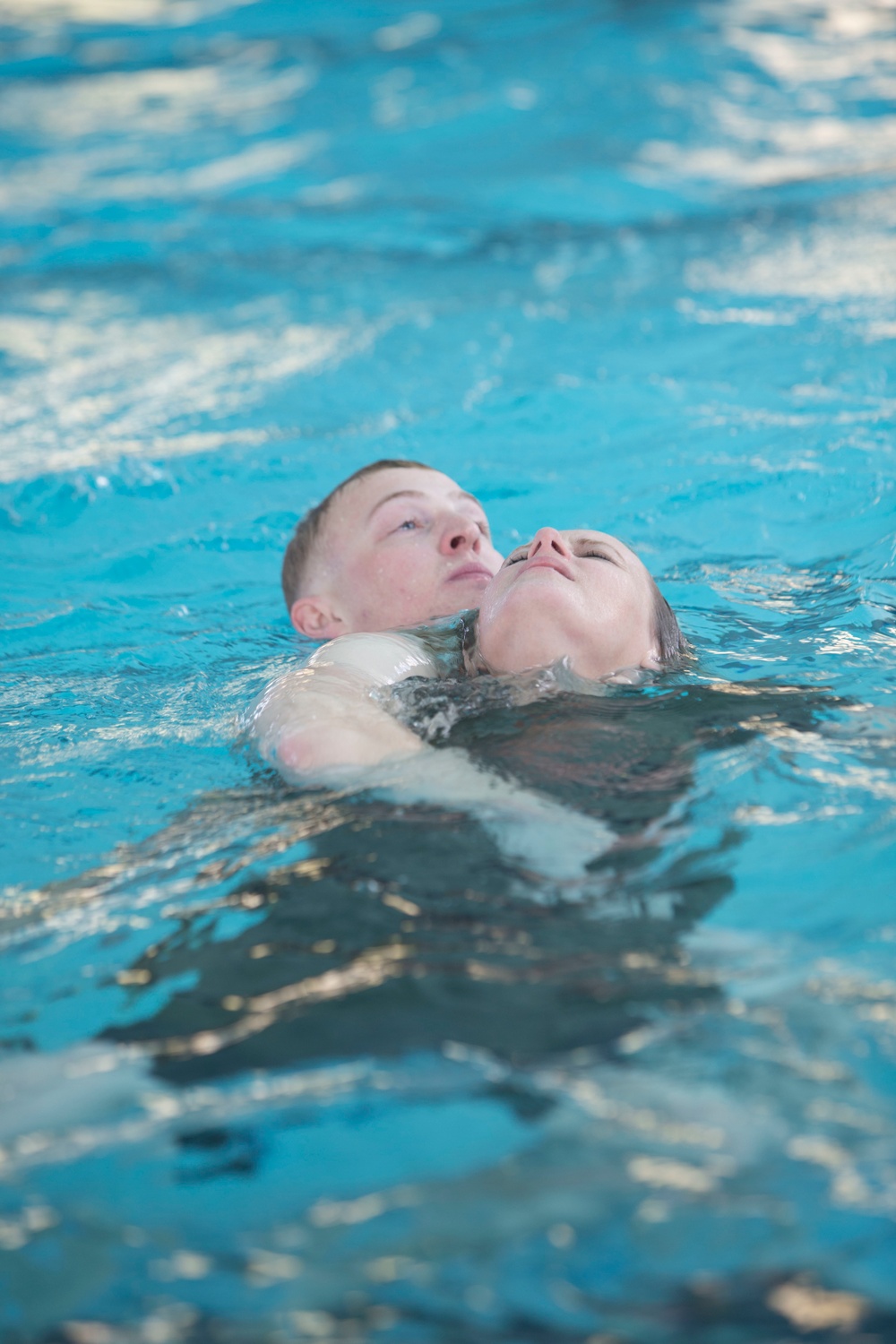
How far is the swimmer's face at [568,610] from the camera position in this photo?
267 cm

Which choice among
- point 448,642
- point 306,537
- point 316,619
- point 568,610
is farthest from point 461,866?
point 306,537

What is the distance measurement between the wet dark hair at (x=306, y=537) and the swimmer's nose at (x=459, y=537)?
327mm

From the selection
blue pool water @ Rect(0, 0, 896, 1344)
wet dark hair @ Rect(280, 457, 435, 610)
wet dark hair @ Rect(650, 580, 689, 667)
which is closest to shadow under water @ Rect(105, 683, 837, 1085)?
blue pool water @ Rect(0, 0, 896, 1344)

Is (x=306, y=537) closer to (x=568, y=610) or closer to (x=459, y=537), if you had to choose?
(x=459, y=537)

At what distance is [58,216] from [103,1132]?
930cm

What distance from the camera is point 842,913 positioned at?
200 cm

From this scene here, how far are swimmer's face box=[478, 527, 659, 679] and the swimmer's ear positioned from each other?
867 millimetres

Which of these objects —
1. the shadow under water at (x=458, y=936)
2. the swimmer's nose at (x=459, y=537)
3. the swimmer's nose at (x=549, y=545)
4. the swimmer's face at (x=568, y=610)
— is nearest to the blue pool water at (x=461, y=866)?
the shadow under water at (x=458, y=936)

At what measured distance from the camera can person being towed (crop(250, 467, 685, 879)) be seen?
2.27 meters

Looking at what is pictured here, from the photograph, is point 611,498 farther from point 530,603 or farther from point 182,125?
point 182,125

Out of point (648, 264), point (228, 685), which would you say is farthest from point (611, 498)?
point (648, 264)

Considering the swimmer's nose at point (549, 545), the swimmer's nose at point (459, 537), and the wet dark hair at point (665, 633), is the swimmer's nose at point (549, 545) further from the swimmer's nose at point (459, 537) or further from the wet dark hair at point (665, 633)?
the swimmer's nose at point (459, 537)

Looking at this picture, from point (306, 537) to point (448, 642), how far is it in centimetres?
97

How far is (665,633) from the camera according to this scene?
2971mm
